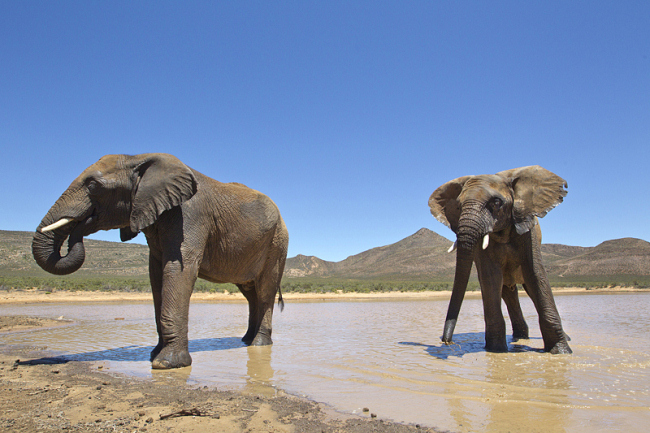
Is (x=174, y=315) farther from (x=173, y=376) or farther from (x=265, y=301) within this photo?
(x=265, y=301)

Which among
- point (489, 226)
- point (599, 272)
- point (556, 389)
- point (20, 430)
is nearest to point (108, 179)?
point (20, 430)

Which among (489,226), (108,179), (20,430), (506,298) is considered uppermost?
(108,179)

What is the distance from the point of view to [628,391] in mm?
5145

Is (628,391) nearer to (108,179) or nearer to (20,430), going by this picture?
(20,430)

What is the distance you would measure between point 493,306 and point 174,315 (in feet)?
16.6

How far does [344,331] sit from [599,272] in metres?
63.8

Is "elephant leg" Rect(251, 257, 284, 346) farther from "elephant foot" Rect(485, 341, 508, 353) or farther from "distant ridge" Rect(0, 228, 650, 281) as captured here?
"distant ridge" Rect(0, 228, 650, 281)

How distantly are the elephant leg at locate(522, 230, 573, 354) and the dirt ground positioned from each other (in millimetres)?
4522

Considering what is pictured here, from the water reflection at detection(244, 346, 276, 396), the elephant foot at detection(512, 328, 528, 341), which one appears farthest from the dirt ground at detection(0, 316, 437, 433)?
the elephant foot at detection(512, 328, 528, 341)

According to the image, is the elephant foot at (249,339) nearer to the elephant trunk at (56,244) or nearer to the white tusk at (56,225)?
the elephant trunk at (56,244)

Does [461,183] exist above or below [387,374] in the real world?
above

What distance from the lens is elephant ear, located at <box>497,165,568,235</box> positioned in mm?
7559

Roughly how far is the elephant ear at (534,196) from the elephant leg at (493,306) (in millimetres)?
796

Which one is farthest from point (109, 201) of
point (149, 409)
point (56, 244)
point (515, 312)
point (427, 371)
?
point (515, 312)
